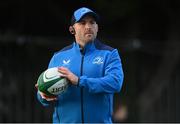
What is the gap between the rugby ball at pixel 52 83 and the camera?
6055 millimetres

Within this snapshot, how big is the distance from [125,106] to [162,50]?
1.26 m

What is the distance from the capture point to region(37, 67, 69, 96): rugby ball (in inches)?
238

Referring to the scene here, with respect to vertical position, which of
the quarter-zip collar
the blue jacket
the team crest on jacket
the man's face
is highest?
the man's face

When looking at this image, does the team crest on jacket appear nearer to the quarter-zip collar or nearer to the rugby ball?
the quarter-zip collar

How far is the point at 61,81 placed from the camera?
6.05 m

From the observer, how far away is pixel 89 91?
6.10 meters

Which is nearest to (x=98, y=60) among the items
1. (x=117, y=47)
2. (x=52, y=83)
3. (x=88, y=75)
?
(x=88, y=75)

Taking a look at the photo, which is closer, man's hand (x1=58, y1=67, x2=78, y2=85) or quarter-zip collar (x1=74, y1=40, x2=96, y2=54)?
man's hand (x1=58, y1=67, x2=78, y2=85)

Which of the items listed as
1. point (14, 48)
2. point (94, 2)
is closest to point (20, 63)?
point (14, 48)

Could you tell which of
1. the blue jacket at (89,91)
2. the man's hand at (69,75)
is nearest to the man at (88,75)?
the blue jacket at (89,91)

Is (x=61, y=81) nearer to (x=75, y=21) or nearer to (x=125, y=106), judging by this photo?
(x=75, y=21)

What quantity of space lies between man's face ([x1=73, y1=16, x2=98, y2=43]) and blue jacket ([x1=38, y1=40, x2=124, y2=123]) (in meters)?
0.06

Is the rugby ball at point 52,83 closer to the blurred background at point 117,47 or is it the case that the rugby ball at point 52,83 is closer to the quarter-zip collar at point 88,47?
the quarter-zip collar at point 88,47

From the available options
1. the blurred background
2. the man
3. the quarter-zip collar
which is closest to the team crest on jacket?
the man
